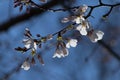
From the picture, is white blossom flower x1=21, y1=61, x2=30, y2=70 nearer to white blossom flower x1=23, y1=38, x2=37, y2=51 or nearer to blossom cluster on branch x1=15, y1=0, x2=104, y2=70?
blossom cluster on branch x1=15, y1=0, x2=104, y2=70

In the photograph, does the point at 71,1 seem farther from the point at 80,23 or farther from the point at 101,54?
the point at 101,54

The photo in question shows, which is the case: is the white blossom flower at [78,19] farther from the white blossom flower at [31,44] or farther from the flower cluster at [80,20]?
the white blossom flower at [31,44]

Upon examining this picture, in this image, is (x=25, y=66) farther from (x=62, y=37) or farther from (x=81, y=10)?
(x=81, y=10)

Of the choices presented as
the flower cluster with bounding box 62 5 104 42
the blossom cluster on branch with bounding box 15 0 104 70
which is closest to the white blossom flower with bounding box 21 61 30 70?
the blossom cluster on branch with bounding box 15 0 104 70

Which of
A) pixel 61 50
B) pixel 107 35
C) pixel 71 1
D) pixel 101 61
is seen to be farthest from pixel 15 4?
pixel 101 61

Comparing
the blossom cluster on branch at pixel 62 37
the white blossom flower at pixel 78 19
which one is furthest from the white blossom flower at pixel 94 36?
the white blossom flower at pixel 78 19

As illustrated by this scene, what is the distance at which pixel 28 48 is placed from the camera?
2.67 m

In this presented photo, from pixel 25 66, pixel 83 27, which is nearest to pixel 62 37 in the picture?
pixel 83 27

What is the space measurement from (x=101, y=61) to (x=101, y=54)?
40.8 inches

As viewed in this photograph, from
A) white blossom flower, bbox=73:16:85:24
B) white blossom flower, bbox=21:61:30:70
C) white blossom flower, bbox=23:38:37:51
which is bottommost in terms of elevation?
white blossom flower, bbox=21:61:30:70

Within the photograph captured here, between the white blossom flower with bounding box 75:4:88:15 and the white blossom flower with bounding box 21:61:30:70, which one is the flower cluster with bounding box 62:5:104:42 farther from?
the white blossom flower with bounding box 21:61:30:70

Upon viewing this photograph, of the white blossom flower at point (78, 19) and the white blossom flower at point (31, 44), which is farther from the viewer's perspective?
the white blossom flower at point (31, 44)

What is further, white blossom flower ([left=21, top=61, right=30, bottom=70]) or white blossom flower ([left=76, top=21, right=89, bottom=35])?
white blossom flower ([left=21, top=61, right=30, bottom=70])

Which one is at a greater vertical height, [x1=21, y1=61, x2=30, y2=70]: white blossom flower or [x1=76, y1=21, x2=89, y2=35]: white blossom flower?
[x1=76, y1=21, x2=89, y2=35]: white blossom flower
